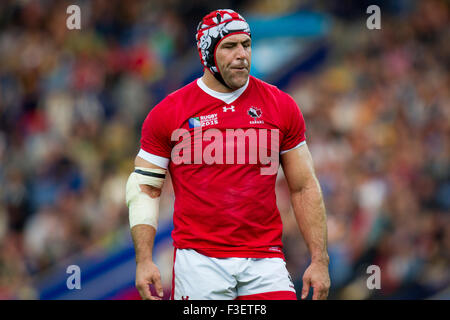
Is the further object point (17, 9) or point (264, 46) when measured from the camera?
point (17, 9)

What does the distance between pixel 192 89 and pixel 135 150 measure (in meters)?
7.65

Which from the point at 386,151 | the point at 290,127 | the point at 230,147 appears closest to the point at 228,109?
the point at 230,147

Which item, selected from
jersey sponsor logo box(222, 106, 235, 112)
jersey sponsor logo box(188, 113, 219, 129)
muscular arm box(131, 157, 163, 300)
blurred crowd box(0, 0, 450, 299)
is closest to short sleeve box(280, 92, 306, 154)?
jersey sponsor logo box(222, 106, 235, 112)

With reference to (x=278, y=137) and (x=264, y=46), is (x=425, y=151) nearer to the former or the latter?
(x=264, y=46)

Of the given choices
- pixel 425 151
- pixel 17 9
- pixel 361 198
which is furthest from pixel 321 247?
pixel 17 9

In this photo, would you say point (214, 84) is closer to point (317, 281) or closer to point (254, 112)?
point (254, 112)

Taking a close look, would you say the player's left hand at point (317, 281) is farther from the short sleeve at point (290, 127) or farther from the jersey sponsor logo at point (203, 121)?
the jersey sponsor logo at point (203, 121)

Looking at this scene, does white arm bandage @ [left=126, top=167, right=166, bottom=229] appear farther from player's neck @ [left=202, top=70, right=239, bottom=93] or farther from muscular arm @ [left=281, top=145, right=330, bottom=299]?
muscular arm @ [left=281, top=145, right=330, bottom=299]

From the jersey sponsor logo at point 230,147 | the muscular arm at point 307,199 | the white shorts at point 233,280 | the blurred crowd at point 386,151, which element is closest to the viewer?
the white shorts at point 233,280

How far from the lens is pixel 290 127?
566cm

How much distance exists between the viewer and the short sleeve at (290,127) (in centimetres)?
565

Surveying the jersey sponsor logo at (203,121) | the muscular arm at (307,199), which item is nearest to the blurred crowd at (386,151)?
the muscular arm at (307,199)

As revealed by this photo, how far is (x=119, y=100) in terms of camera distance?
14.0 metres

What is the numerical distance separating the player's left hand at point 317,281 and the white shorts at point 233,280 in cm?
12
